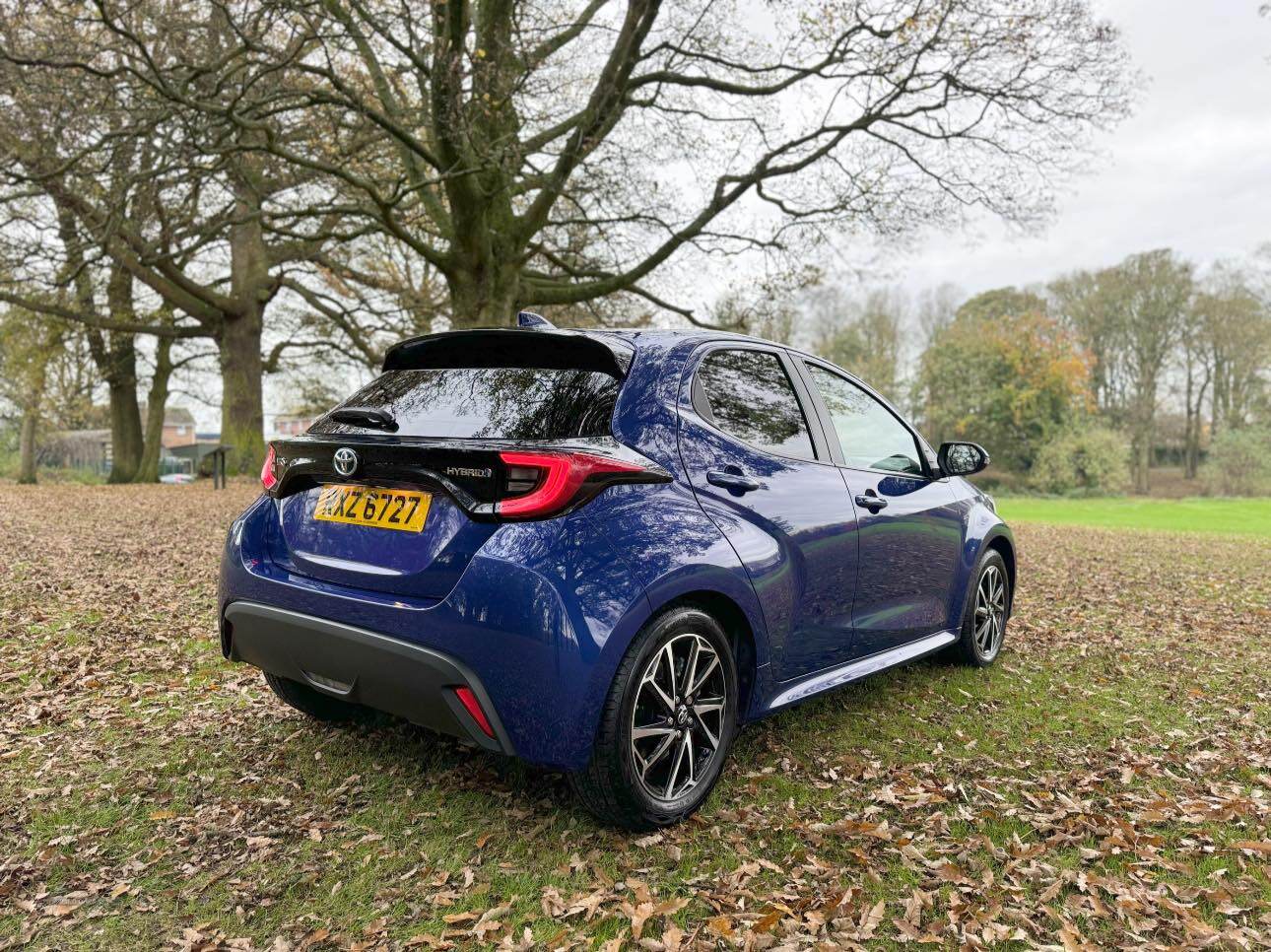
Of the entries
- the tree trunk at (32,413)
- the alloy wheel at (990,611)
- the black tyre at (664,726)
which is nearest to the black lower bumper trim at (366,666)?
the black tyre at (664,726)

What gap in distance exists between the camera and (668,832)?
111 inches

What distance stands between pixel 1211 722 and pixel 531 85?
9.50 meters

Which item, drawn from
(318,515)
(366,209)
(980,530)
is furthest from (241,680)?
(366,209)

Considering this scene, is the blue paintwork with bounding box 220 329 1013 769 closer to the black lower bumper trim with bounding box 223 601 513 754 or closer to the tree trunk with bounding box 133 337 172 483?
the black lower bumper trim with bounding box 223 601 513 754

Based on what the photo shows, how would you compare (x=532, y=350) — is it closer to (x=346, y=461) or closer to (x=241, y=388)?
(x=346, y=461)

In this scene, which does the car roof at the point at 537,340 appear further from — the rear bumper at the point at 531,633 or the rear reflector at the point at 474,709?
the rear reflector at the point at 474,709

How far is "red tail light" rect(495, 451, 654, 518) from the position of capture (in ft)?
8.14

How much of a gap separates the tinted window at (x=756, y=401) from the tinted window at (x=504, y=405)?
513 millimetres

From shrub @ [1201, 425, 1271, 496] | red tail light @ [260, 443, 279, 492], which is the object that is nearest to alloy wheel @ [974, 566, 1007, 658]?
red tail light @ [260, 443, 279, 492]

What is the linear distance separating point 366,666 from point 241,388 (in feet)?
57.5

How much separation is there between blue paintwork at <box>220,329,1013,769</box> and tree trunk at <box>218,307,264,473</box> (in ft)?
54.2

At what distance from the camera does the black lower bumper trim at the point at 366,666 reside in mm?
2475

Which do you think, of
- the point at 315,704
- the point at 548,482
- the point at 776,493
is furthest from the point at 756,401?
the point at 315,704

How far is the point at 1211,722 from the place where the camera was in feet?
13.2
